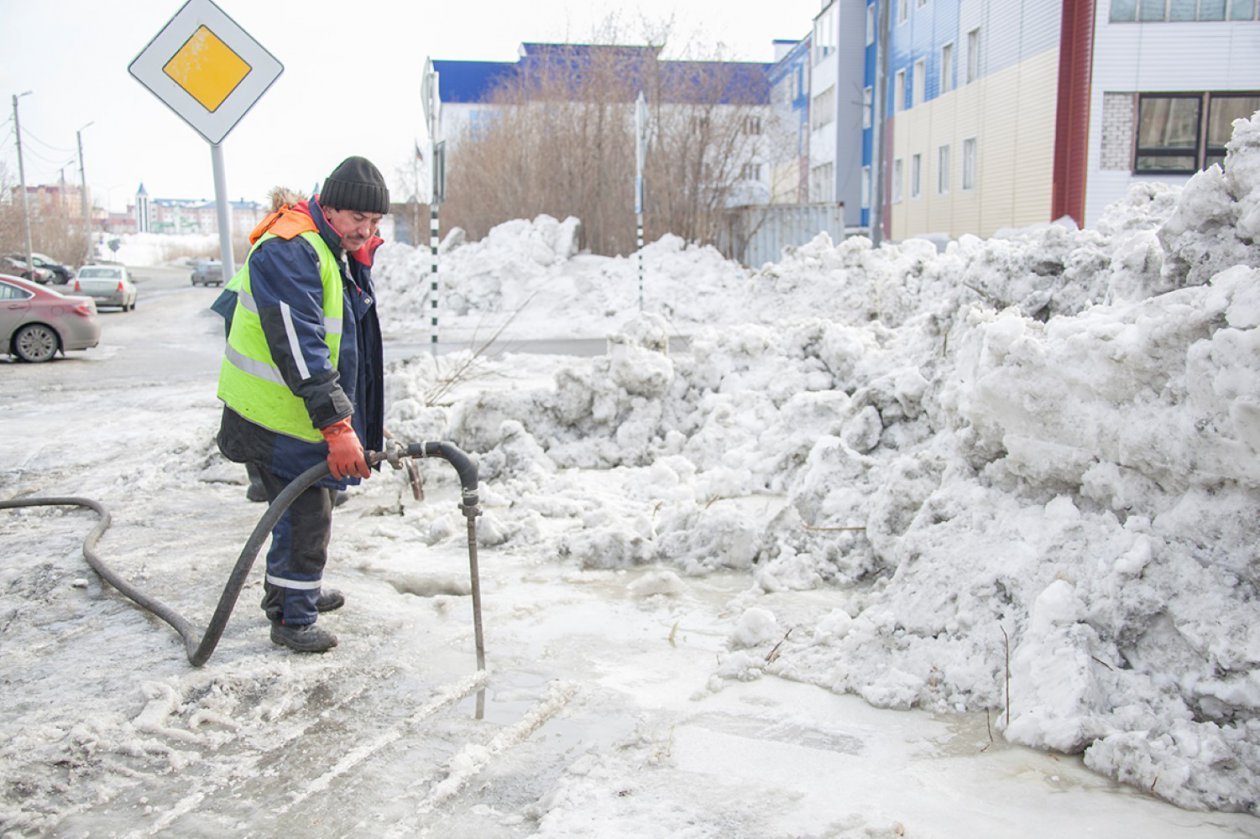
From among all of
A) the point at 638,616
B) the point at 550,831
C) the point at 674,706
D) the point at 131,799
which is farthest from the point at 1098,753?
the point at 131,799

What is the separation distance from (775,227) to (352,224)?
23.7m

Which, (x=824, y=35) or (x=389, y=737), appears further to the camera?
(x=824, y=35)

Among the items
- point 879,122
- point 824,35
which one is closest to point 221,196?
point 879,122

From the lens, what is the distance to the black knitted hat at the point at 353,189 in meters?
4.04

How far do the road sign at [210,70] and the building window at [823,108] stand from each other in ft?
122

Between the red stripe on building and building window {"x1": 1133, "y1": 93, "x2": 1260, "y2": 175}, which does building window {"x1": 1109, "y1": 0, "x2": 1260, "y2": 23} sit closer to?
the red stripe on building

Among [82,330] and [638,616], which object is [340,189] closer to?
[638,616]

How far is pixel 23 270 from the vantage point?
4262 cm

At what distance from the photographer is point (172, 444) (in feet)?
28.0

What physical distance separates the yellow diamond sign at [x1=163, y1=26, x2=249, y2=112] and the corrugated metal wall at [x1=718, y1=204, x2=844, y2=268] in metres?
21.4

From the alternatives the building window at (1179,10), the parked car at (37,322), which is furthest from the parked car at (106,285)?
the building window at (1179,10)

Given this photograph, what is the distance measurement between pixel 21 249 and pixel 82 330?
37.3 m

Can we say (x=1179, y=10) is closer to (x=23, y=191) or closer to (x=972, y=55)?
(x=972, y=55)

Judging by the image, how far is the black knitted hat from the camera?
404 cm
